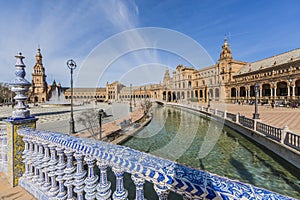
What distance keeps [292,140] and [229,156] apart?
2.54 meters

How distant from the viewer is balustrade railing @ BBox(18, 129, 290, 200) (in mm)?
808

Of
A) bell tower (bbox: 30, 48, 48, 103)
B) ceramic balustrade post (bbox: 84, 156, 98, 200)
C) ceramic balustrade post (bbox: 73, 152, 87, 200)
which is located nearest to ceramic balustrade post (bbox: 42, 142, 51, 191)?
ceramic balustrade post (bbox: 73, 152, 87, 200)

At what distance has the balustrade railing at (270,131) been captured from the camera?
663cm

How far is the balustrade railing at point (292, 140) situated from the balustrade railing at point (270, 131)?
35 cm

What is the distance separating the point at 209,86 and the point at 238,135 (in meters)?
38.2

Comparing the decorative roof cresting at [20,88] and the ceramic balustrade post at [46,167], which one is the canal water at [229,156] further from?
the decorative roof cresting at [20,88]

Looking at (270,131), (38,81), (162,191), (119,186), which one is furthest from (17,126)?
(38,81)

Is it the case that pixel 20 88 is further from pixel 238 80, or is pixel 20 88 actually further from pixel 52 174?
pixel 238 80

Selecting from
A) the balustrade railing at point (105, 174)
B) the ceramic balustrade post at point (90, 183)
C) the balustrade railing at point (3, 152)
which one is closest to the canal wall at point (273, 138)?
the balustrade railing at point (105, 174)

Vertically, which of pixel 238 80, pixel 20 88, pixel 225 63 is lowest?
pixel 20 88

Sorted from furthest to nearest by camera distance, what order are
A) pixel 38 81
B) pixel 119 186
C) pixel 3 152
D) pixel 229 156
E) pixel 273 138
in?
pixel 38 81, pixel 229 156, pixel 273 138, pixel 3 152, pixel 119 186

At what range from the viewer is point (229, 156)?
719 cm

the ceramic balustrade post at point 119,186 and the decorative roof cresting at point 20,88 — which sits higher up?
the decorative roof cresting at point 20,88

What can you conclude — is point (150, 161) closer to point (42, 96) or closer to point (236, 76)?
point (236, 76)
